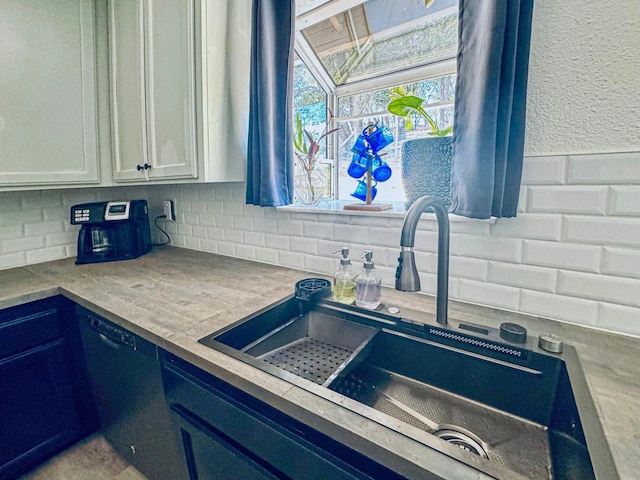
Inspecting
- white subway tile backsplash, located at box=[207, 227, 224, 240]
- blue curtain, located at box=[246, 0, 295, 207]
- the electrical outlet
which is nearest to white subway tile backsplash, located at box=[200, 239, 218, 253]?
white subway tile backsplash, located at box=[207, 227, 224, 240]

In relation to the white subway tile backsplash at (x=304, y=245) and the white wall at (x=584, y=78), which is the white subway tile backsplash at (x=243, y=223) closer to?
the white subway tile backsplash at (x=304, y=245)

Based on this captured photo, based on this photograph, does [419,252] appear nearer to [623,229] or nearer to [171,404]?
[623,229]

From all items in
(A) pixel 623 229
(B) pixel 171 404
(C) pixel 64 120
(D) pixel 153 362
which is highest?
(C) pixel 64 120

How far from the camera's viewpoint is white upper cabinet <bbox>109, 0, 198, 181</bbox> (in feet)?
4.41

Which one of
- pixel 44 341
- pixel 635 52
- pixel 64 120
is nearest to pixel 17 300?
pixel 44 341

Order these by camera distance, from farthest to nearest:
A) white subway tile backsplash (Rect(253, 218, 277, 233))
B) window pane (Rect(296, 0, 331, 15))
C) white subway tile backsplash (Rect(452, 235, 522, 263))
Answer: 1. white subway tile backsplash (Rect(253, 218, 277, 233))
2. window pane (Rect(296, 0, 331, 15))
3. white subway tile backsplash (Rect(452, 235, 522, 263))

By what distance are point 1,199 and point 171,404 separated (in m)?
1.48

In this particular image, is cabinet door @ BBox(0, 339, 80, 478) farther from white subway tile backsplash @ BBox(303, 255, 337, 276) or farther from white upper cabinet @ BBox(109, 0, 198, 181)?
white subway tile backsplash @ BBox(303, 255, 337, 276)

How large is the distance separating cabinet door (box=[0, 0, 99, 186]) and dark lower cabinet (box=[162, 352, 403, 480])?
1176 mm

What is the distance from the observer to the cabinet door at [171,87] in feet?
4.35

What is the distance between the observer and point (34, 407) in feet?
4.33

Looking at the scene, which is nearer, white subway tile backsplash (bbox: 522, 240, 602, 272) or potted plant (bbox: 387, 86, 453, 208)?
white subway tile backsplash (bbox: 522, 240, 602, 272)

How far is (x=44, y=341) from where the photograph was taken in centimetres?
131

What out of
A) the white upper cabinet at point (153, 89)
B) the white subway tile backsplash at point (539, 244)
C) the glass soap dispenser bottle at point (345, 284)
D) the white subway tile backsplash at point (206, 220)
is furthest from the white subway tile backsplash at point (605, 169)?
the white subway tile backsplash at point (206, 220)
